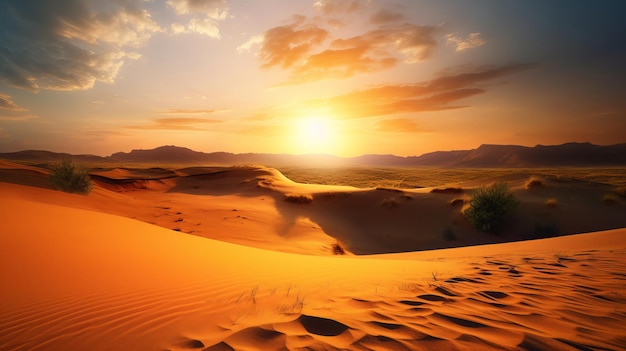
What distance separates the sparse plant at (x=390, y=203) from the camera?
63.4 feet

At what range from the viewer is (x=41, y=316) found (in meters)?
2.76

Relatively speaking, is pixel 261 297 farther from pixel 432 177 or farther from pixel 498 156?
pixel 498 156

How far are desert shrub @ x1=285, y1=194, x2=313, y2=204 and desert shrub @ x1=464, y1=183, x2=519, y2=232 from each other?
10432 mm

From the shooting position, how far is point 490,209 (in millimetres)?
14906

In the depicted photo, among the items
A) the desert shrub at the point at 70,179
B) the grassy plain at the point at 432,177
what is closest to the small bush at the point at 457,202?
the grassy plain at the point at 432,177

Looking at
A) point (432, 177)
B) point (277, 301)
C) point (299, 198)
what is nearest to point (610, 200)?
point (299, 198)

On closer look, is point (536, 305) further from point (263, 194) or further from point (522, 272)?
point (263, 194)

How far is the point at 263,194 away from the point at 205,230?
487 inches

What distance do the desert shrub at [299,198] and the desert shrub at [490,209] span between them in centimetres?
1043

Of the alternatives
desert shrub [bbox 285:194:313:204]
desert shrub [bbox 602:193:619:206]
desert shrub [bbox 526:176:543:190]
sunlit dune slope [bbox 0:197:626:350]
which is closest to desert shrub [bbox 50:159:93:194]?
sunlit dune slope [bbox 0:197:626:350]

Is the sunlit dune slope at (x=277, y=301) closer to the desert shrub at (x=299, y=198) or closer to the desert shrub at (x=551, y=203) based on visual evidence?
the desert shrub at (x=551, y=203)

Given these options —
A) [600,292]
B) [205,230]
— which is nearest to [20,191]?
[205,230]

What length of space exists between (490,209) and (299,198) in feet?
38.6

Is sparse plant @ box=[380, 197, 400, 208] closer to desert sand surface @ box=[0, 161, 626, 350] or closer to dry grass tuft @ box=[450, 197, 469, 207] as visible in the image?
dry grass tuft @ box=[450, 197, 469, 207]
